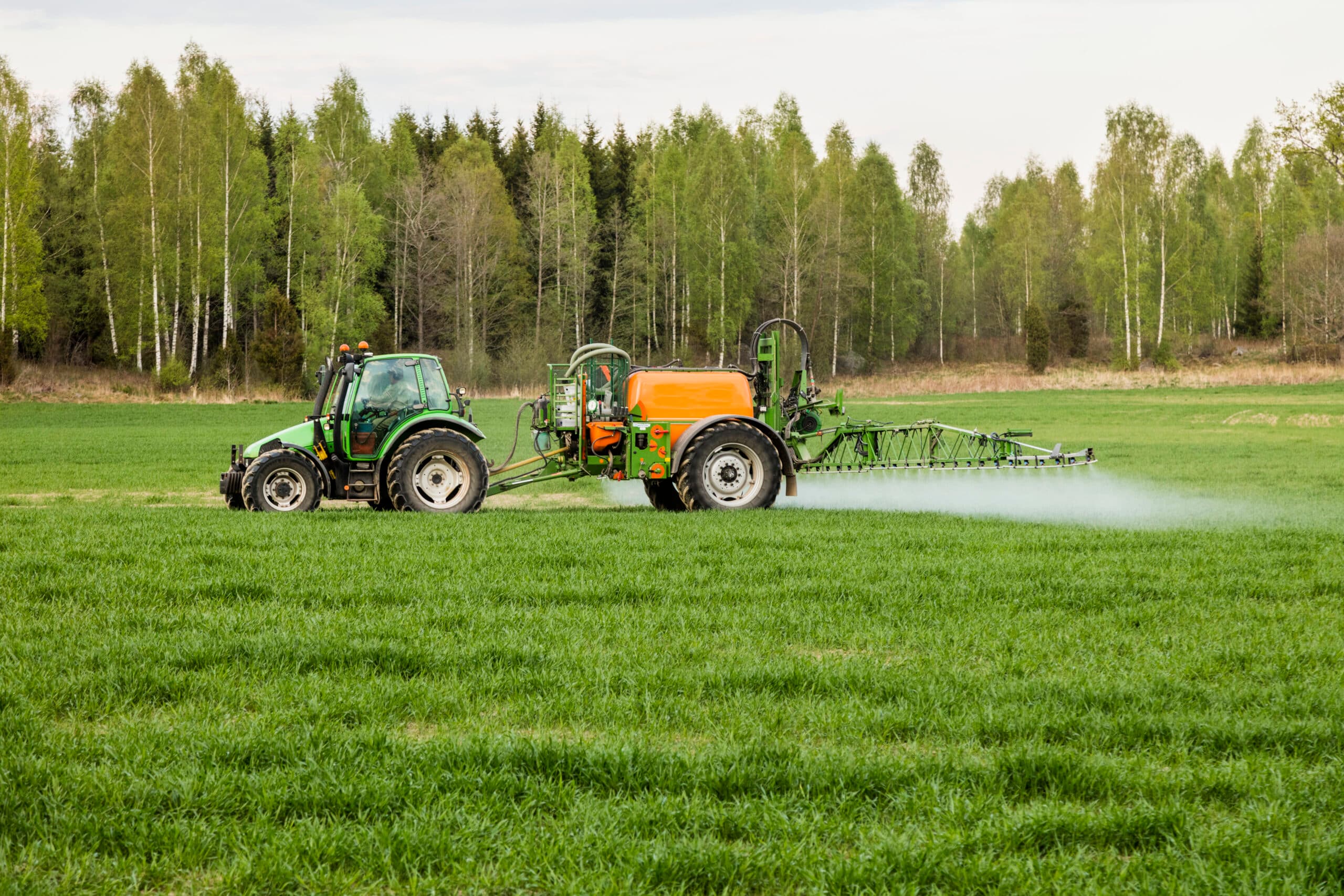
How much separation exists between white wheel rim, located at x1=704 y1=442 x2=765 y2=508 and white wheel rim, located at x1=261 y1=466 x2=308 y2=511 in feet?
16.1

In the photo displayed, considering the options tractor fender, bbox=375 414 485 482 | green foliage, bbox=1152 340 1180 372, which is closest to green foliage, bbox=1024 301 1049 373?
green foliage, bbox=1152 340 1180 372

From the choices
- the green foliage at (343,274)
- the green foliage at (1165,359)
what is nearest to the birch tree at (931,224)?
the green foliage at (1165,359)

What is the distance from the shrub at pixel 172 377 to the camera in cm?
4434

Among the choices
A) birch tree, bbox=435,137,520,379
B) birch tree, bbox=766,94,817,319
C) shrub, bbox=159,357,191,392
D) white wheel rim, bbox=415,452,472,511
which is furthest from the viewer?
birch tree, bbox=766,94,817,319

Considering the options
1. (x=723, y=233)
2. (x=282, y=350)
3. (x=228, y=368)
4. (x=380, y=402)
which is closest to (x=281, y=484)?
(x=380, y=402)

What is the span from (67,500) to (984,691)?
583 inches

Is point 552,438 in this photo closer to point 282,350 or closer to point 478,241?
point 282,350

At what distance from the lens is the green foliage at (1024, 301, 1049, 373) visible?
59.9 meters

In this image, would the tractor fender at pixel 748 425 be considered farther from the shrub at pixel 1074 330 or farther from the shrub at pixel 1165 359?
the shrub at pixel 1074 330

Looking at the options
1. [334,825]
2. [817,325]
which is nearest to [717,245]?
[817,325]

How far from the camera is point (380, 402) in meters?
14.3

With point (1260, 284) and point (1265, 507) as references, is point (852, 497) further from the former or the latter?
point (1260, 284)

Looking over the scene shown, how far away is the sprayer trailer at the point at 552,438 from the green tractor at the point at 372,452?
1 cm

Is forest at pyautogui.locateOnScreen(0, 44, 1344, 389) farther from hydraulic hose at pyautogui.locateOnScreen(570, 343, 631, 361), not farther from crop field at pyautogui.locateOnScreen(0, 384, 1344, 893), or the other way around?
crop field at pyautogui.locateOnScreen(0, 384, 1344, 893)
